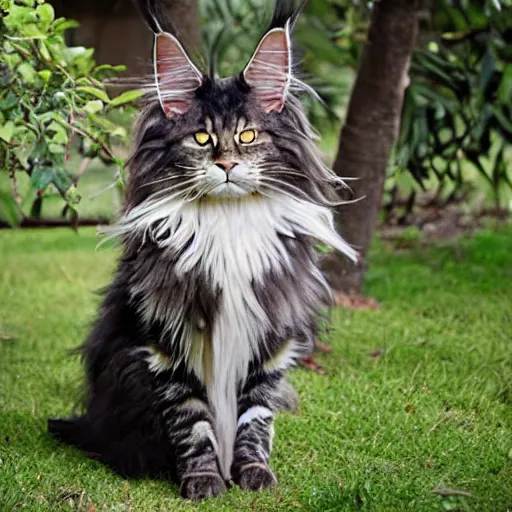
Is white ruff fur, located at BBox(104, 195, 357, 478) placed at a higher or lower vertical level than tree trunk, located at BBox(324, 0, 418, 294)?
lower

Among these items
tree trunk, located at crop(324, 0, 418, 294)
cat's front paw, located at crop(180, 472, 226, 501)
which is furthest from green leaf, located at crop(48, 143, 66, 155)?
tree trunk, located at crop(324, 0, 418, 294)

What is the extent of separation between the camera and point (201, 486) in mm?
3162

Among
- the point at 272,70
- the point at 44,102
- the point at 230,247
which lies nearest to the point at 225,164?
the point at 230,247

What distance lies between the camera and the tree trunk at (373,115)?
18.1 ft

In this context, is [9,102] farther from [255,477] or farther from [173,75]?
[255,477]

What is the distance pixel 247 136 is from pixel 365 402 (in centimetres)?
155

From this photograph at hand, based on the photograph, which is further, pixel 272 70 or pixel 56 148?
pixel 56 148

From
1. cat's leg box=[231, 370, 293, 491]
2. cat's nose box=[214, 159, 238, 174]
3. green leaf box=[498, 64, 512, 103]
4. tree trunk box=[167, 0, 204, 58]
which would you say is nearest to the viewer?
cat's nose box=[214, 159, 238, 174]

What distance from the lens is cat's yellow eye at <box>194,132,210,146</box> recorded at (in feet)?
10.0

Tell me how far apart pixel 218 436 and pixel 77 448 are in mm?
705

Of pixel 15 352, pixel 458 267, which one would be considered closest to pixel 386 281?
pixel 458 267

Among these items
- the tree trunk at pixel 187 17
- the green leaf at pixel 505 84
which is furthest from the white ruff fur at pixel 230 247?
the green leaf at pixel 505 84

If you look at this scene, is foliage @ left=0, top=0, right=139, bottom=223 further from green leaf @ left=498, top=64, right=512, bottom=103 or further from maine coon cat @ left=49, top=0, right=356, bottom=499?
green leaf @ left=498, top=64, right=512, bottom=103

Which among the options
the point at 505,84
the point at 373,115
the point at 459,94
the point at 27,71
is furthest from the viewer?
the point at 459,94
